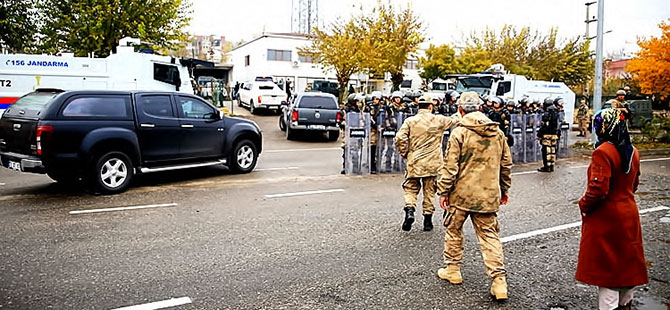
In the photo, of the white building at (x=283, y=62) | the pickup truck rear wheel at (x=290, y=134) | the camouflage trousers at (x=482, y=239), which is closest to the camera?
the camouflage trousers at (x=482, y=239)

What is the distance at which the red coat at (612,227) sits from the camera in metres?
Answer: 3.81

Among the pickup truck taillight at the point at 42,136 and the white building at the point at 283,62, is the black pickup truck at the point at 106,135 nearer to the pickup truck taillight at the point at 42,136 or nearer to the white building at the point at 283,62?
the pickup truck taillight at the point at 42,136

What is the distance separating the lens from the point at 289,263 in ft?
18.2

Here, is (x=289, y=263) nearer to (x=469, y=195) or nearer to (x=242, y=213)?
(x=469, y=195)

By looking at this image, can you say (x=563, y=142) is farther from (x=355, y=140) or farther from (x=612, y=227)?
(x=612, y=227)

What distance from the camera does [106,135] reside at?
29.1ft

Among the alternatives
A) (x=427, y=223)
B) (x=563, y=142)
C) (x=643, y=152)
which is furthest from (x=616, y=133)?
(x=643, y=152)

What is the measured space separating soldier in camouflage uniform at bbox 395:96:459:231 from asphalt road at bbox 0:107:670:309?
0.32 meters

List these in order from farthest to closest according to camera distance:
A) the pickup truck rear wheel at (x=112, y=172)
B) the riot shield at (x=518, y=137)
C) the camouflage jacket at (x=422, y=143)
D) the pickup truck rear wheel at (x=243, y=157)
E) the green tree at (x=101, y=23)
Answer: the green tree at (x=101, y=23) < the riot shield at (x=518, y=137) < the pickup truck rear wheel at (x=243, y=157) < the pickup truck rear wheel at (x=112, y=172) < the camouflage jacket at (x=422, y=143)

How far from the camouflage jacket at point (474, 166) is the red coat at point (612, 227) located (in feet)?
3.09

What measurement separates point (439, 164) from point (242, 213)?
296cm

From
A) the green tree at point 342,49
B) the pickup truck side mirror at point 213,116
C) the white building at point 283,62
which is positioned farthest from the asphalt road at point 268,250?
the white building at point 283,62

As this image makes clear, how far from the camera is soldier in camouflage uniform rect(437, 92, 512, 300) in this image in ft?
15.3

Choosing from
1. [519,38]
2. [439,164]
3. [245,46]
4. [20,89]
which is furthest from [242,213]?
[245,46]
